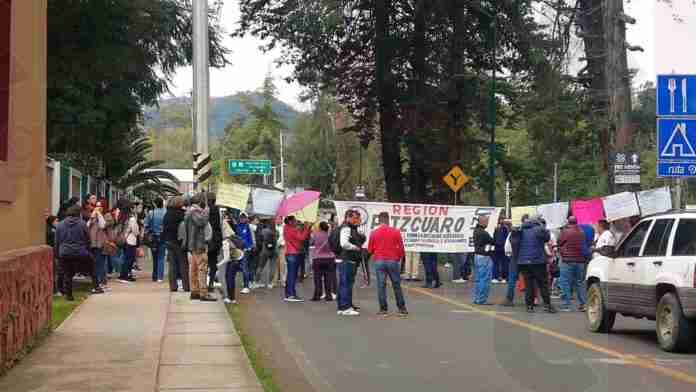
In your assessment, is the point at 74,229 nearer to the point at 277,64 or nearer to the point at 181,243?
the point at 181,243

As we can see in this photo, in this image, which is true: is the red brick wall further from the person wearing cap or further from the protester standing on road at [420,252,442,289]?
the protester standing on road at [420,252,442,289]

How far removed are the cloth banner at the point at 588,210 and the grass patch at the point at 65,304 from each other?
11.6m

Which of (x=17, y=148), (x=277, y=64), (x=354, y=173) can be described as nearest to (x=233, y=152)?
(x=354, y=173)

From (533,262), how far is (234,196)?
30.1 feet

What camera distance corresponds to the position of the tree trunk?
39.4 metres

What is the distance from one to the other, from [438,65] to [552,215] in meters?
11.9

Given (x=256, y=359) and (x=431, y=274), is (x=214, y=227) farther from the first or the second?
(x=256, y=359)

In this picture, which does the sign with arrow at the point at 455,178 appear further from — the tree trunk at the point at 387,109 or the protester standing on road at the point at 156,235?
the protester standing on road at the point at 156,235

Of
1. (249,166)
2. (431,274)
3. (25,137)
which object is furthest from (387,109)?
(25,137)

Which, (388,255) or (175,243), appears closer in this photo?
(388,255)

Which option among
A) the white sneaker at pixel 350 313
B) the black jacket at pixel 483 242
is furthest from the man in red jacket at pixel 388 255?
the black jacket at pixel 483 242

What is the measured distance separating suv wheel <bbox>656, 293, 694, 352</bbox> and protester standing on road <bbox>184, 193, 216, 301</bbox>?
27.6ft

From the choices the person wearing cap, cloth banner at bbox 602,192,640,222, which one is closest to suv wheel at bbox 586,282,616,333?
the person wearing cap

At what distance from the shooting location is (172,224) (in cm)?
2078
